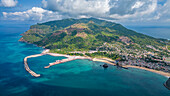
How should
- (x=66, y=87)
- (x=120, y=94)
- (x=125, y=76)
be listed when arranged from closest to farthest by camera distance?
(x=120, y=94) → (x=66, y=87) → (x=125, y=76)

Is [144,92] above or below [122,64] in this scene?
below

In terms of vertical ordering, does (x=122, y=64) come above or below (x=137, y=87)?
above

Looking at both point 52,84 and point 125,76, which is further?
point 125,76

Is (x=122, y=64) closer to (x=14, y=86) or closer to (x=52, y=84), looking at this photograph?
(x=52, y=84)

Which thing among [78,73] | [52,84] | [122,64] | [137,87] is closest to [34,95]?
[52,84]

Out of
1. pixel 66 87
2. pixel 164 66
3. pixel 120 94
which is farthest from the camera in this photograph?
pixel 164 66

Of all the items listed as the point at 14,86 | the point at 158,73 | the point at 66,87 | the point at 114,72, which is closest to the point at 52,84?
the point at 66,87

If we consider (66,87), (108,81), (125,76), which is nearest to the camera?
(66,87)

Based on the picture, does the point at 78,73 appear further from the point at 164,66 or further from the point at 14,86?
Answer: the point at 164,66

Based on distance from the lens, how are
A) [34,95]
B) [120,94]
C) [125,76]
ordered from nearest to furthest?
[34,95], [120,94], [125,76]

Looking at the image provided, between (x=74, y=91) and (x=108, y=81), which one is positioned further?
(x=108, y=81)
